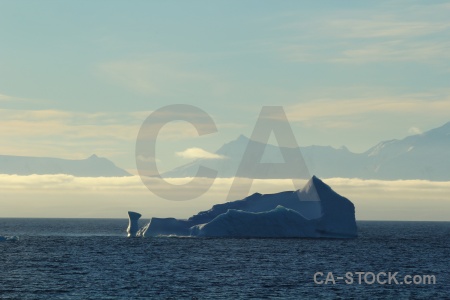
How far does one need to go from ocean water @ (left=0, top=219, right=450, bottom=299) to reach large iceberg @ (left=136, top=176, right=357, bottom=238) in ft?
7.32

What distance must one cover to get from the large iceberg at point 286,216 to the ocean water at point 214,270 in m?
2.23

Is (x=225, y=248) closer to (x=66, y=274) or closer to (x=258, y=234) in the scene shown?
(x=258, y=234)

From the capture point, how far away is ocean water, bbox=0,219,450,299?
50.6m

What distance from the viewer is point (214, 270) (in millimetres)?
65125

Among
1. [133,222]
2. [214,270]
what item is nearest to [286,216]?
[133,222]

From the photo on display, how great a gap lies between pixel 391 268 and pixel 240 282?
20991 mm

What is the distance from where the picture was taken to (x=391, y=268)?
70188 millimetres

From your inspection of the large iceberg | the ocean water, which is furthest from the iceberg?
the ocean water

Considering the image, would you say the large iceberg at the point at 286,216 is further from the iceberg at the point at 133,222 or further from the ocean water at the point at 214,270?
the iceberg at the point at 133,222

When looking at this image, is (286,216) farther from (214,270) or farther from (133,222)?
(214,270)

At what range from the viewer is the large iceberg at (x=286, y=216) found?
9700 centimetres

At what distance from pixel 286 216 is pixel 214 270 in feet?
116

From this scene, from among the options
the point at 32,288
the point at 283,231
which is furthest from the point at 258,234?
the point at 32,288

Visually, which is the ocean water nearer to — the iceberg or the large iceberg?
the large iceberg
